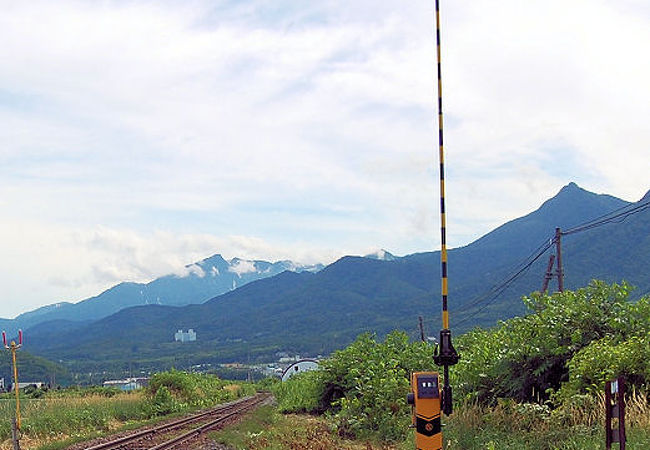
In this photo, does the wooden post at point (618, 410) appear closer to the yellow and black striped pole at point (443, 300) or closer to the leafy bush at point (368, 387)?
the yellow and black striped pole at point (443, 300)

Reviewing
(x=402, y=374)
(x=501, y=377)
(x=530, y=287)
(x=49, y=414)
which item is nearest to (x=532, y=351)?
(x=501, y=377)

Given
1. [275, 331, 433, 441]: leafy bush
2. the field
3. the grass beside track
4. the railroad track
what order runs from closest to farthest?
the grass beside track → [275, 331, 433, 441]: leafy bush → the railroad track → the field

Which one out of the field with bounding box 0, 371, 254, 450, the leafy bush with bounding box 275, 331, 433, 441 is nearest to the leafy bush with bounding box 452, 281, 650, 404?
the leafy bush with bounding box 275, 331, 433, 441

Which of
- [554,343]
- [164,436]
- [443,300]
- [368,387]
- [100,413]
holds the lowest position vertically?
[164,436]

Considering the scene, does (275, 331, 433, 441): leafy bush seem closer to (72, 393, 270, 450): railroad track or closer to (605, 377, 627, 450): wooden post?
(72, 393, 270, 450): railroad track

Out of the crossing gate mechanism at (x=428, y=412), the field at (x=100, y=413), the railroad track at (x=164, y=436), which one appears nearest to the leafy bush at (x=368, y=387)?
the railroad track at (x=164, y=436)

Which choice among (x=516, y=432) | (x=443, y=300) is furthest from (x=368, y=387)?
(x=443, y=300)

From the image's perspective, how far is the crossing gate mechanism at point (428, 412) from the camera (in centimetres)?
757

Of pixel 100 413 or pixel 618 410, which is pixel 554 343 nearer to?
pixel 618 410

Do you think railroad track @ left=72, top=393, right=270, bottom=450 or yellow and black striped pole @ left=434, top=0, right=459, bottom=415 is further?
railroad track @ left=72, top=393, right=270, bottom=450

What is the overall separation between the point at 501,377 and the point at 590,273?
499 feet

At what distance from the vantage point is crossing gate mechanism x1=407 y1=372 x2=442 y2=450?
7.57m

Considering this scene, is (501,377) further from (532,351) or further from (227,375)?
(227,375)

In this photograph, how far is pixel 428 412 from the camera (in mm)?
7605
